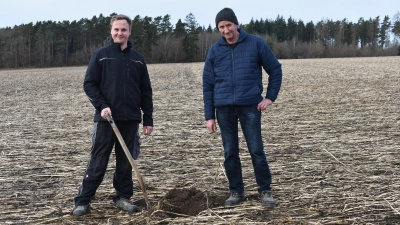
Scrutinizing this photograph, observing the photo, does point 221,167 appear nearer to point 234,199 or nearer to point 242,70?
point 234,199

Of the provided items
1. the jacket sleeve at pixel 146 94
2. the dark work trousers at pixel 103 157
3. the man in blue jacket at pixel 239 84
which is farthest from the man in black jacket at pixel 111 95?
the man in blue jacket at pixel 239 84

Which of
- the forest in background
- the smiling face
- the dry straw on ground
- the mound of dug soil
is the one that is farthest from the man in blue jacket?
the forest in background

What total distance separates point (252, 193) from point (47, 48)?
3237 inches

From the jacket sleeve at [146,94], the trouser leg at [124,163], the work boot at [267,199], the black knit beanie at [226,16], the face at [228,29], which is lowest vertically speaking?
the work boot at [267,199]

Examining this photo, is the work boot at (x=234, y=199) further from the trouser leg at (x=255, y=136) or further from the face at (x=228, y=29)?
the face at (x=228, y=29)

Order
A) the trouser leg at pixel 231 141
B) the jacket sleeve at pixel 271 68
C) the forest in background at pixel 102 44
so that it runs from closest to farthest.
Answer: the jacket sleeve at pixel 271 68
the trouser leg at pixel 231 141
the forest in background at pixel 102 44

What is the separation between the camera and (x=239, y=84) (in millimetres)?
4289

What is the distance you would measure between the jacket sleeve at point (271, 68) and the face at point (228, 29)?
0.31 meters

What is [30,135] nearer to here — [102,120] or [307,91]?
[102,120]

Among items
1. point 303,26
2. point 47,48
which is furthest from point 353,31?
point 47,48

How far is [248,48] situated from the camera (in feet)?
14.1

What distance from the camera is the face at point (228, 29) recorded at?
420cm

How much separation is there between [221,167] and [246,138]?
174 cm

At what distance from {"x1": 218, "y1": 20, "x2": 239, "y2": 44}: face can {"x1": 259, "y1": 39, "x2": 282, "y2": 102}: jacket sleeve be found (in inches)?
12.4
